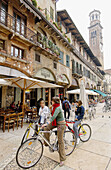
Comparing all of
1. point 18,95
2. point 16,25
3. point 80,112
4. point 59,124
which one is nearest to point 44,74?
point 18,95

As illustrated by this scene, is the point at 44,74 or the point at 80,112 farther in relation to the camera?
the point at 44,74

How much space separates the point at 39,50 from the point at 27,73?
3143 millimetres

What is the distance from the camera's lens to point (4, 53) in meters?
8.21

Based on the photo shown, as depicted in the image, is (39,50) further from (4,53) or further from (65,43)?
(65,43)

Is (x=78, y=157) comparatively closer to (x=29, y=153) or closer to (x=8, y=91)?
(x=29, y=153)

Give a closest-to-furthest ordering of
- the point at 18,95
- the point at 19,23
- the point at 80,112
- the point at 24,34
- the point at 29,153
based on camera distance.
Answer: the point at 29,153, the point at 80,112, the point at 19,23, the point at 24,34, the point at 18,95

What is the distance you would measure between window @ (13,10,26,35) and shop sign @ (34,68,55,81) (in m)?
4.12

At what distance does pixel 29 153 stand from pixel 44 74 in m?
10.1

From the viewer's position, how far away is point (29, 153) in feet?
9.52

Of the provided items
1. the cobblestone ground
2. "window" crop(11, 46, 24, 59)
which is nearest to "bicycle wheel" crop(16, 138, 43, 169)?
the cobblestone ground

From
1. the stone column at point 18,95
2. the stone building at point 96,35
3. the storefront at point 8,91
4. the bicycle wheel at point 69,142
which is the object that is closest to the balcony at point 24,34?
the storefront at point 8,91

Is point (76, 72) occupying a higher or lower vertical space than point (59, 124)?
higher

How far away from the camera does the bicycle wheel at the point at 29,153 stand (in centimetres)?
279

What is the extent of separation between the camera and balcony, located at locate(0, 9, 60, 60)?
→ 859 centimetres
